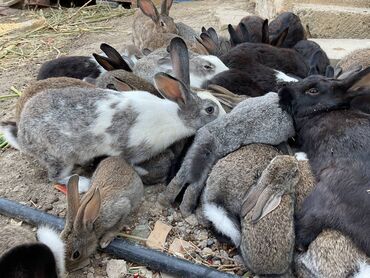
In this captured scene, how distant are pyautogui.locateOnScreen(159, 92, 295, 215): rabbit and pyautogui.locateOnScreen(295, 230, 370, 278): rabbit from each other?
87 cm

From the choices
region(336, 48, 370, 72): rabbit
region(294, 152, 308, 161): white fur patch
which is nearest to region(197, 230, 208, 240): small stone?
region(294, 152, 308, 161): white fur patch

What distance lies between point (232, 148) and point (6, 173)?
171cm

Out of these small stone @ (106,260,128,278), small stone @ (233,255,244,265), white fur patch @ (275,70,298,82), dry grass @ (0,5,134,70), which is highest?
white fur patch @ (275,70,298,82)

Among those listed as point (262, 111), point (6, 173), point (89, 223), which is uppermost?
point (262, 111)

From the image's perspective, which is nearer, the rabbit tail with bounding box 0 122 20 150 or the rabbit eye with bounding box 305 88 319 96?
the rabbit eye with bounding box 305 88 319 96

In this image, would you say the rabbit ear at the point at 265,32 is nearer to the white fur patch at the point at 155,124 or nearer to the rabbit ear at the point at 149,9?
the rabbit ear at the point at 149,9

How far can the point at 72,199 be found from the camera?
10.1 feet

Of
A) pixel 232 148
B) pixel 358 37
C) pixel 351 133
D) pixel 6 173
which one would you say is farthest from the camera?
pixel 358 37

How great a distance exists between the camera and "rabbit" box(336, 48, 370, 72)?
4591 millimetres

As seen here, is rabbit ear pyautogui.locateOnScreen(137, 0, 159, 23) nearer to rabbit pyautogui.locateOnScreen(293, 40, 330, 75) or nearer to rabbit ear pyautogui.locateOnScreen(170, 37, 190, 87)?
rabbit pyautogui.locateOnScreen(293, 40, 330, 75)

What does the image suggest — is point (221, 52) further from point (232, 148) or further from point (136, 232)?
point (136, 232)

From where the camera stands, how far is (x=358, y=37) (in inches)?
232

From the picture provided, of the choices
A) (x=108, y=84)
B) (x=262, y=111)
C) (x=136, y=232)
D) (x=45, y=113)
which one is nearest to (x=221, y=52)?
(x=108, y=84)

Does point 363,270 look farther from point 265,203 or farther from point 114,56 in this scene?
point 114,56
